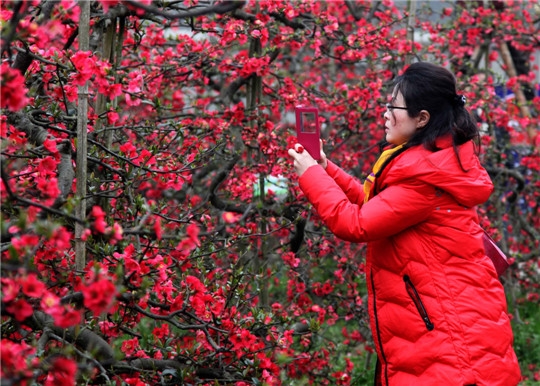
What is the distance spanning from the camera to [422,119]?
8.21 ft

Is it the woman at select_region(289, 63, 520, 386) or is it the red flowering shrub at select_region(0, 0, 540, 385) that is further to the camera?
the woman at select_region(289, 63, 520, 386)

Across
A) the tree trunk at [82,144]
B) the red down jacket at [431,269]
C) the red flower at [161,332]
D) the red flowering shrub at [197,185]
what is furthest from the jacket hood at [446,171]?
the red flower at [161,332]

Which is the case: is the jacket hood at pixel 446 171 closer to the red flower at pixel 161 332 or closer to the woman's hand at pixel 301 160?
the woman's hand at pixel 301 160

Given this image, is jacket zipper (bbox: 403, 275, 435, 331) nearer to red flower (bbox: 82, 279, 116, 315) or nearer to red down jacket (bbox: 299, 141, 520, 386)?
red down jacket (bbox: 299, 141, 520, 386)

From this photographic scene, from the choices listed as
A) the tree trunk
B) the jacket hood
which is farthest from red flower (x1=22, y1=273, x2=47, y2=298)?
the jacket hood

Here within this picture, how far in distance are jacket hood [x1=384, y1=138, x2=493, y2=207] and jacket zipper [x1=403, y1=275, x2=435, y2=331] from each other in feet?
1.00

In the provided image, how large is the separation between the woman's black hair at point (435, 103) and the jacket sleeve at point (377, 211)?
→ 20 cm

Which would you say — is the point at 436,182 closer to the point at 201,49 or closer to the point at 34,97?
the point at 34,97

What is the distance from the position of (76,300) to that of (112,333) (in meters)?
0.48

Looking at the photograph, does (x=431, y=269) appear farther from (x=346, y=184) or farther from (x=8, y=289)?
(x=8, y=289)

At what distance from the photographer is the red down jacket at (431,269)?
7.61ft

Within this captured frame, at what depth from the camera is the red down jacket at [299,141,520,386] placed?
2318 mm

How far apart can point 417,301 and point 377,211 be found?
31 cm

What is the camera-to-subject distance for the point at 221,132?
13.1ft
